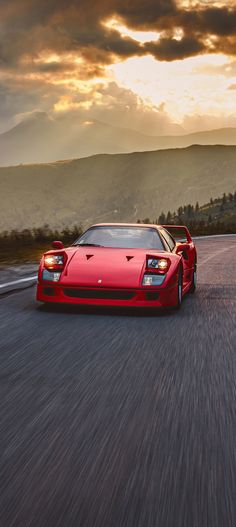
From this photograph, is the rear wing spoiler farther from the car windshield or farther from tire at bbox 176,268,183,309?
tire at bbox 176,268,183,309

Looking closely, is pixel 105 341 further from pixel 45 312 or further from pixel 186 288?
pixel 186 288

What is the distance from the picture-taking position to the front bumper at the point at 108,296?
8266 millimetres

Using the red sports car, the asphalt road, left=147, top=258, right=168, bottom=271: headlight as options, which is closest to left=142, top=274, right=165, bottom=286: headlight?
the red sports car

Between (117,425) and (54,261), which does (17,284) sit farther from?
(117,425)

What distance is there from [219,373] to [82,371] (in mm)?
1061

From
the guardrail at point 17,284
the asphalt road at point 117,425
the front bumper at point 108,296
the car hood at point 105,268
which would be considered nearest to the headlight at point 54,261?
the car hood at point 105,268

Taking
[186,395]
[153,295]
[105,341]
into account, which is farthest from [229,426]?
[153,295]

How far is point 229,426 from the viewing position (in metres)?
3.90

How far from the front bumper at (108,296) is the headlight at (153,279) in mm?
76

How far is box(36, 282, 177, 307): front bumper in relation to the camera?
8.27 meters

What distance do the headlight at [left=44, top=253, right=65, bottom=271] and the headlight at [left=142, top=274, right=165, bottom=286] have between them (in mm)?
1067

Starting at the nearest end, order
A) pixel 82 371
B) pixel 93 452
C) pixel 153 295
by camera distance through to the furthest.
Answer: pixel 93 452, pixel 82 371, pixel 153 295

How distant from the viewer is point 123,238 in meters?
9.57

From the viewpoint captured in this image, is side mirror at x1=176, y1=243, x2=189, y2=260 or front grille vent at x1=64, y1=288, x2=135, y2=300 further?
side mirror at x1=176, y1=243, x2=189, y2=260
